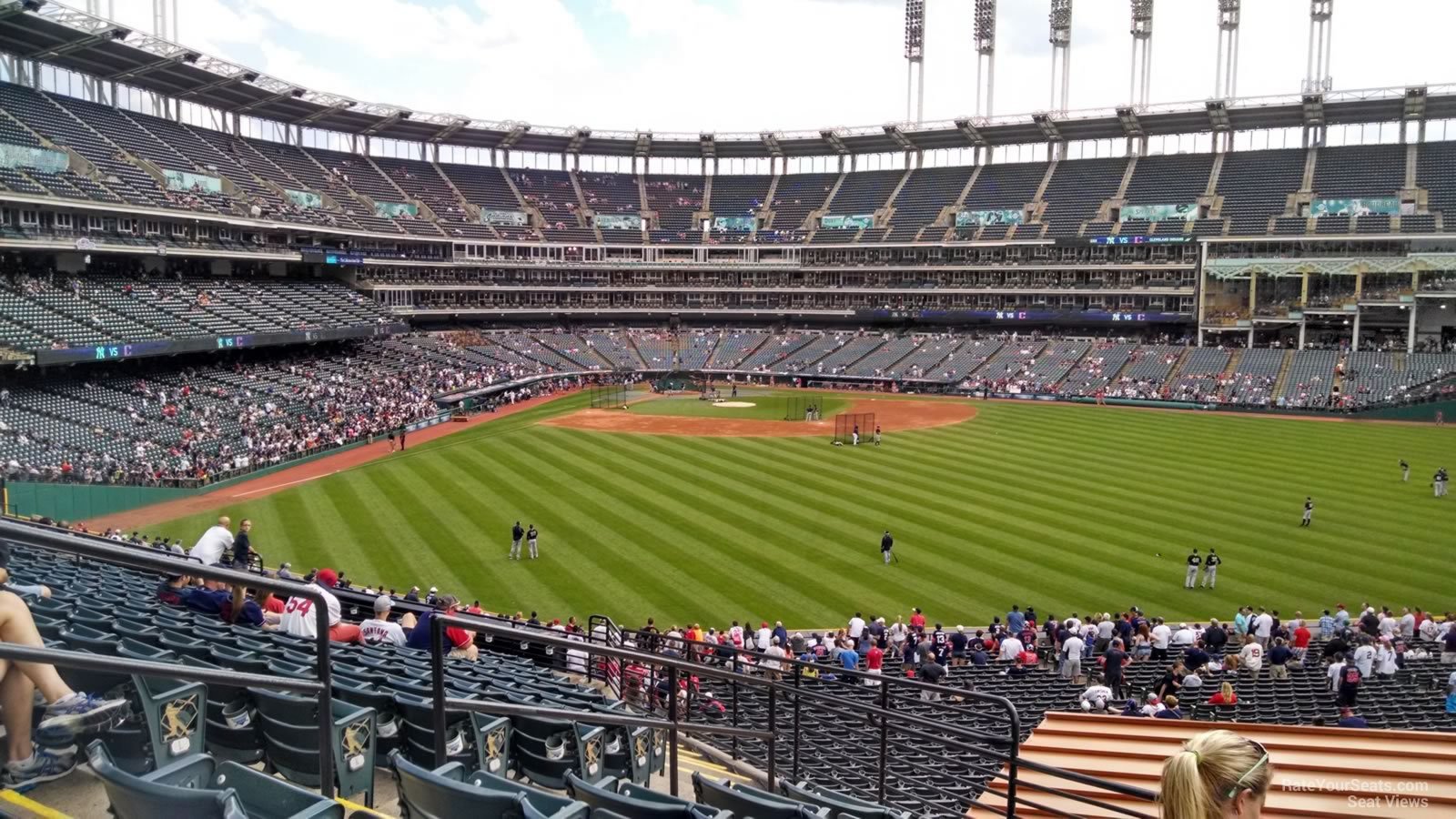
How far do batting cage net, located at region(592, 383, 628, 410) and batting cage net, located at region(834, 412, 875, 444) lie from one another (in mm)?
15890

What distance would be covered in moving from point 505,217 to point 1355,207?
7252cm

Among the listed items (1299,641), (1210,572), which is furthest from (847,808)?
(1210,572)

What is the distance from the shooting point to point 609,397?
67875 mm

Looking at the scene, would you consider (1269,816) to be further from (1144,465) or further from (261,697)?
(1144,465)

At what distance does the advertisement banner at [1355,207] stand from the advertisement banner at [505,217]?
224ft

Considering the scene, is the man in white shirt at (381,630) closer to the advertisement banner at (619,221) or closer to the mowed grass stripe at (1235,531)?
the mowed grass stripe at (1235,531)

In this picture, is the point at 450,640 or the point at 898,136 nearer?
the point at 450,640

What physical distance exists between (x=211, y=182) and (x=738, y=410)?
124 ft

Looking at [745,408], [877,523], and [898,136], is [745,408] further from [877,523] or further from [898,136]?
[898,136]

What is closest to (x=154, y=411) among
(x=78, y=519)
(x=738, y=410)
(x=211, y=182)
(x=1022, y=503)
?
(x=78, y=519)

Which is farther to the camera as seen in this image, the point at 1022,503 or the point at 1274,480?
the point at 1274,480

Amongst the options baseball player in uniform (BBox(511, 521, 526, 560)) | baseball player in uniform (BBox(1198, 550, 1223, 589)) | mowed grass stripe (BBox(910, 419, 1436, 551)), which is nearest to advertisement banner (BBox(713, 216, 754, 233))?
mowed grass stripe (BBox(910, 419, 1436, 551))

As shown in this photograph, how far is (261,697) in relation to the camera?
6246 mm

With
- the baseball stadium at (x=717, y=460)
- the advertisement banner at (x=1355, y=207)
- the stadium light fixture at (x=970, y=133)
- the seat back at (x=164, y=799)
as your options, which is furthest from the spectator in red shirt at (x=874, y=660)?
the stadium light fixture at (x=970, y=133)
